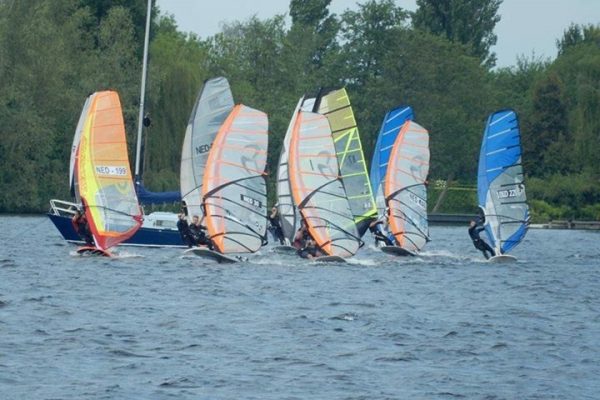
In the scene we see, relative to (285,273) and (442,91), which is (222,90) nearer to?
(285,273)

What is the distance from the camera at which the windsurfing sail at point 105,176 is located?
3897 cm

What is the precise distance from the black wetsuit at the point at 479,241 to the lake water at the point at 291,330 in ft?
3.94

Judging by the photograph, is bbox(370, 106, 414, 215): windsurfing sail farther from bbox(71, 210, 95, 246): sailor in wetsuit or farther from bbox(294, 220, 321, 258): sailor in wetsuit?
bbox(71, 210, 95, 246): sailor in wetsuit

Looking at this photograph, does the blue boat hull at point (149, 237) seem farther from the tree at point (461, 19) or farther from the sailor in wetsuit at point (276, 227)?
the tree at point (461, 19)

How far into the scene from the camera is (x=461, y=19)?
111250 millimetres

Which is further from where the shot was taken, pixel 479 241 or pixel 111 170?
pixel 479 241

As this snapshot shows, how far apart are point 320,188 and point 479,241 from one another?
19.9ft

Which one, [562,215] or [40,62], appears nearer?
[40,62]

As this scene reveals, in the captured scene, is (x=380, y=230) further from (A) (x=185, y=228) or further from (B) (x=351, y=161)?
(A) (x=185, y=228)

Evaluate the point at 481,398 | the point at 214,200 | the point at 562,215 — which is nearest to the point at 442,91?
the point at 562,215

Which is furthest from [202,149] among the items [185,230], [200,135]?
[185,230]

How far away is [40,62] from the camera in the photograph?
7200 cm

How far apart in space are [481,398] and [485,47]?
9861 cm

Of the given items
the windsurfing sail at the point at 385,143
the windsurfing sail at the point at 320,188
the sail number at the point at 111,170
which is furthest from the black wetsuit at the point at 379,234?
the sail number at the point at 111,170
